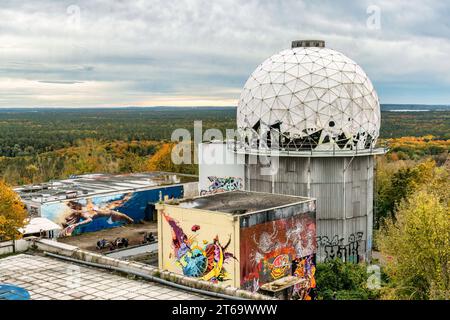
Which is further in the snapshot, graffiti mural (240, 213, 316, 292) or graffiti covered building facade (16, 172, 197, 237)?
graffiti covered building facade (16, 172, 197, 237)

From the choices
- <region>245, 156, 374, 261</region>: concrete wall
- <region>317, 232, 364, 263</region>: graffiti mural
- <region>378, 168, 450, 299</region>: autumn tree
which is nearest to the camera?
<region>378, 168, 450, 299</region>: autumn tree

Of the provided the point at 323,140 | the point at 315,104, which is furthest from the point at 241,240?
the point at 315,104

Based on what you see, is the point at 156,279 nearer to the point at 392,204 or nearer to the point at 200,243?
the point at 200,243

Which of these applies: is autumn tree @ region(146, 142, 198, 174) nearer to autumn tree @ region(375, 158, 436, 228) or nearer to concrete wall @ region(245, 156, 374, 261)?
autumn tree @ region(375, 158, 436, 228)

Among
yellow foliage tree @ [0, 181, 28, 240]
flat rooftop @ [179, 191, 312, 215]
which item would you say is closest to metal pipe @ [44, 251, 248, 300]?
flat rooftop @ [179, 191, 312, 215]

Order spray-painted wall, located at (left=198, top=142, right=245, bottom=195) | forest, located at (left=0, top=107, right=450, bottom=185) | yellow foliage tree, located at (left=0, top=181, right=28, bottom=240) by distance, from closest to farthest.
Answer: yellow foliage tree, located at (left=0, top=181, right=28, bottom=240), spray-painted wall, located at (left=198, top=142, right=245, bottom=195), forest, located at (left=0, top=107, right=450, bottom=185)

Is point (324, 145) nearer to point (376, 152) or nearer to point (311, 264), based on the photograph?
point (376, 152)

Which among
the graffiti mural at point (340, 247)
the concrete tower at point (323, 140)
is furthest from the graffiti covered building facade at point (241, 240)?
the graffiti mural at point (340, 247)

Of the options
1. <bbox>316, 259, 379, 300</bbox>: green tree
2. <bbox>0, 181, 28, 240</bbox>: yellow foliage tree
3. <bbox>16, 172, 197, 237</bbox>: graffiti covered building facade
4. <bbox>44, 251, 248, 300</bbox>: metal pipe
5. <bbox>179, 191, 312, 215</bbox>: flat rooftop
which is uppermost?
<bbox>179, 191, 312, 215</bbox>: flat rooftop
